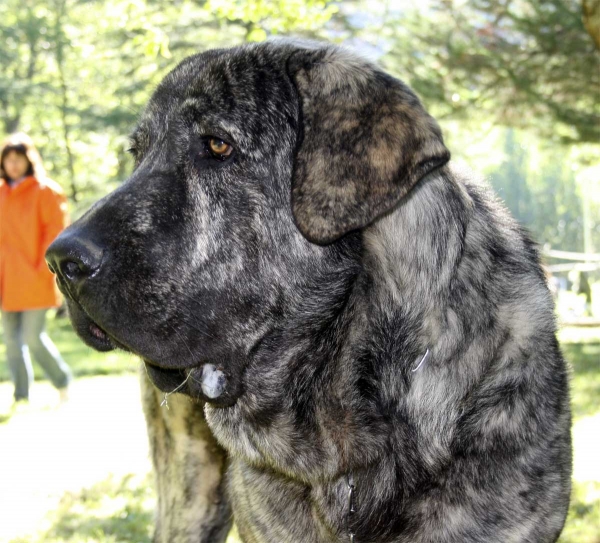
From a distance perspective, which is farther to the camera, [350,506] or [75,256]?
[350,506]

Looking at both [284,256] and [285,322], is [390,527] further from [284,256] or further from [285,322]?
[284,256]

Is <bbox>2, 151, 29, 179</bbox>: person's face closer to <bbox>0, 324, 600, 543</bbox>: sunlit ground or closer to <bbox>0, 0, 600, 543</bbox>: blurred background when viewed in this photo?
<bbox>0, 0, 600, 543</bbox>: blurred background

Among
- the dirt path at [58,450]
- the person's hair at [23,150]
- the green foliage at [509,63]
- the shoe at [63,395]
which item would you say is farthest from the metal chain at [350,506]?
the green foliage at [509,63]

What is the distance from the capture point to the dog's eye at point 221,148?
2725mm

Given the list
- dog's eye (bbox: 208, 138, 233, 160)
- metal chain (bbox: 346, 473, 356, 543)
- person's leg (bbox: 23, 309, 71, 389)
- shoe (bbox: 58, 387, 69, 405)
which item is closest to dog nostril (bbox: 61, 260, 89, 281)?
dog's eye (bbox: 208, 138, 233, 160)

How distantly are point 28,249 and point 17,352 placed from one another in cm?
123

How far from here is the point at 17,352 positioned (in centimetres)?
908

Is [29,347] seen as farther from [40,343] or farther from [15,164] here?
[15,164]

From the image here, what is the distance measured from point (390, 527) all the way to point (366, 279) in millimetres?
836

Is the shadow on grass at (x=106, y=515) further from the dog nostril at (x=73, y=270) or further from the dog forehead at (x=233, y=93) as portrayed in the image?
the dog forehead at (x=233, y=93)

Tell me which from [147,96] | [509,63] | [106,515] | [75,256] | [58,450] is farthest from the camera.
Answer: [509,63]


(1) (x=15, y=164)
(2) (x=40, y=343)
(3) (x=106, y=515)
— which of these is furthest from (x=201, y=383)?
(1) (x=15, y=164)

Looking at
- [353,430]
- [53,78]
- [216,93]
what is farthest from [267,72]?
[53,78]

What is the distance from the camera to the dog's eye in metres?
2.72
